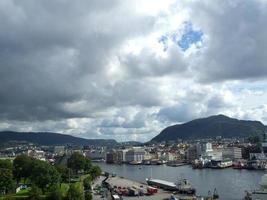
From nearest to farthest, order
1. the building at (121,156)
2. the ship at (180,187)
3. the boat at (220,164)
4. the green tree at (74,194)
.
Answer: the green tree at (74,194) → the ship at (180,187) → the boat at (220,164) → the building at (121,156)

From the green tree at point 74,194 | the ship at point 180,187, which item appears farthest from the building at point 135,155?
the green tree at point 74,194

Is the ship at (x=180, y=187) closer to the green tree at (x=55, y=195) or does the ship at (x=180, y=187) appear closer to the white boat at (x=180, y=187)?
the white boat at (x=180, y=187)

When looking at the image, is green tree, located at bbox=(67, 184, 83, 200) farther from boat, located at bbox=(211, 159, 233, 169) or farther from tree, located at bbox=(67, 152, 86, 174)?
boat, located at bbox=(211, 159, 233, 169)

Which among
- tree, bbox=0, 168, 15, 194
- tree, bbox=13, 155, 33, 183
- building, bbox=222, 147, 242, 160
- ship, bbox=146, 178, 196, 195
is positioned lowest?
ship, bbox=146, 178, 196, 195

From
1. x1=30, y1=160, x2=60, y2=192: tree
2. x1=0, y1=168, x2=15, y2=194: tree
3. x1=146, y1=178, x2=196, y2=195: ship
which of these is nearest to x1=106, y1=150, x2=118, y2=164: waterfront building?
x1=146, y1=178, x2=196, y2=195: ship

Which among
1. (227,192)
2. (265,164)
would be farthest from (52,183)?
(265,164)

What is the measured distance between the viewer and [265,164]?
3199 inches

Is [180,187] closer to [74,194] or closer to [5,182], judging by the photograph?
[74,194]

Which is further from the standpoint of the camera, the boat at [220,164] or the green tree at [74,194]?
the boat at [220,164]

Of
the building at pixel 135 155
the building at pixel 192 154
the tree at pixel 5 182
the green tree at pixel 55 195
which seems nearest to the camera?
the green tree at pixel 55 195

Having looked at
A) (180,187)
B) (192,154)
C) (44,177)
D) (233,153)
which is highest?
(192,154)

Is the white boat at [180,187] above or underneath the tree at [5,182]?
underneath

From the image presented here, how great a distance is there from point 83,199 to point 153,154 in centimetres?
10597

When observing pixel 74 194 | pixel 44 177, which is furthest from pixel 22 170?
pixel 74 194
